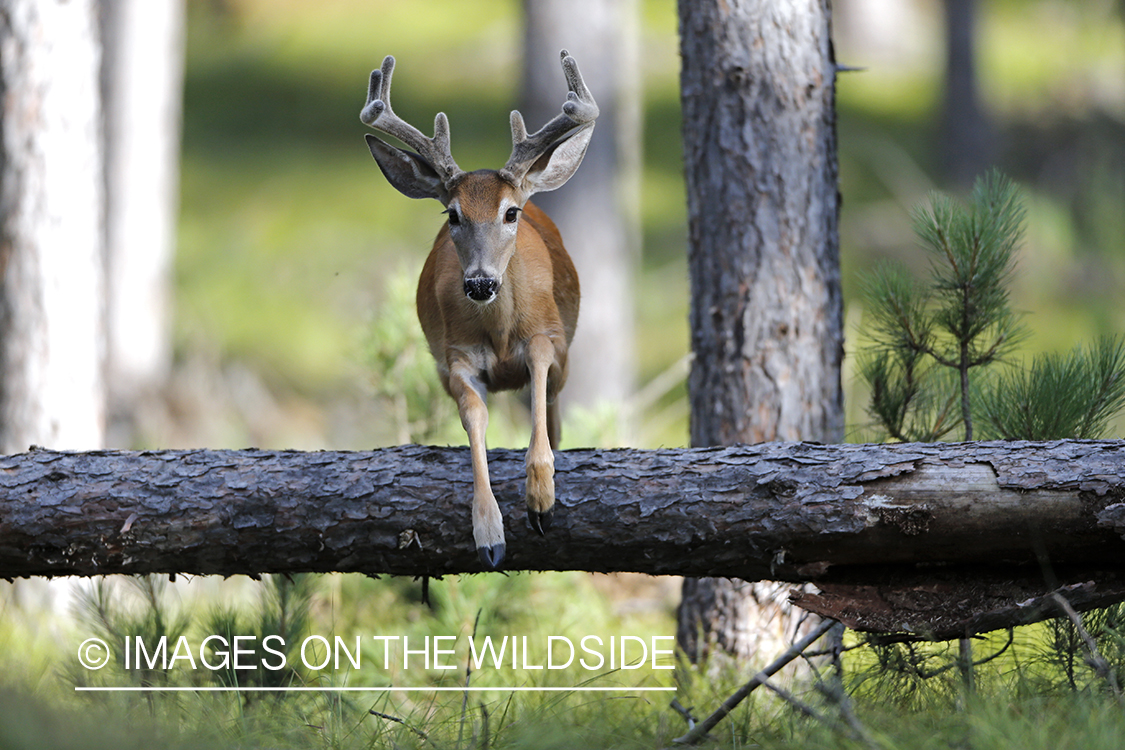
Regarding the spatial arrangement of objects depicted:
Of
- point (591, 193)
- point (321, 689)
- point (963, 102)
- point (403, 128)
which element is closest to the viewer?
point (321, 689)

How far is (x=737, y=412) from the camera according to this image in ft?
13.6

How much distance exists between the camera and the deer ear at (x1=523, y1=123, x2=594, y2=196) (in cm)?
391

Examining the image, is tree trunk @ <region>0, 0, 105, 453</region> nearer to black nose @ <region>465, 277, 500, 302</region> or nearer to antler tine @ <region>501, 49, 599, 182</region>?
antler tine @ <region>501, 49, 599, 182</region>

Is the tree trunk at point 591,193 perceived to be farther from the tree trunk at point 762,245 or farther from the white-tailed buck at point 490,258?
the white-tailed buck at point 490,258

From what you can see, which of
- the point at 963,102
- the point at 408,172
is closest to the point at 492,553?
the point at 408,172

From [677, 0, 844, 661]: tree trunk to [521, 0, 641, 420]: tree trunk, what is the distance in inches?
137

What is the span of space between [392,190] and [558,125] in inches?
428

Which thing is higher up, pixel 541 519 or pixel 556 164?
pixel 556 164

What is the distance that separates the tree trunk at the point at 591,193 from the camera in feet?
25.4

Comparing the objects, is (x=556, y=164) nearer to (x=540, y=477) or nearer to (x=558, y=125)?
(x=558, y=125)

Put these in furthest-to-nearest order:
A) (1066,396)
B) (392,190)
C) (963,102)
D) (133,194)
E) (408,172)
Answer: (392,190) < (963,102) < (133,194) < (408,172) < (1066,396)

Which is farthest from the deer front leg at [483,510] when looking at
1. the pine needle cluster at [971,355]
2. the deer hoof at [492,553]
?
the pine needle cluster at [971,355]

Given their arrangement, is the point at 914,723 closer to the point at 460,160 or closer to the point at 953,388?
→ the point at 953,388

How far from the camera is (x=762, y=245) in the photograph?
164 inches
